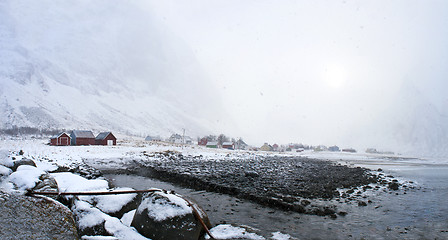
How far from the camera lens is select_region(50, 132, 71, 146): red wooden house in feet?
190

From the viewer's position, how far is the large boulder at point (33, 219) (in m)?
3.62

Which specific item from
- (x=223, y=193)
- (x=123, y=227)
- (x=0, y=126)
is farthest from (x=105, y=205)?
(x=0, y=126)

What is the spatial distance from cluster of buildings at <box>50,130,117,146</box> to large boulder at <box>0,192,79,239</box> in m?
65.0

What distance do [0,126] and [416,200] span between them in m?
192

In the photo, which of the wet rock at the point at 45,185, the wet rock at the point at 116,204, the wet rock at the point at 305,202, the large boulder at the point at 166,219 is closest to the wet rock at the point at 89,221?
the large boulder at the point at 166,219

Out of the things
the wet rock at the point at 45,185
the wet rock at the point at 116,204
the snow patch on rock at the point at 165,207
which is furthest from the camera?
the wet rock at the point at 45,185

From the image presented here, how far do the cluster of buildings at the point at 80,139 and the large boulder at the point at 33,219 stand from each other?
2561 inches

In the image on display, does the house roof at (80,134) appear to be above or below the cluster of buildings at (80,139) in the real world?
above

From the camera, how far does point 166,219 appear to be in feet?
18.1

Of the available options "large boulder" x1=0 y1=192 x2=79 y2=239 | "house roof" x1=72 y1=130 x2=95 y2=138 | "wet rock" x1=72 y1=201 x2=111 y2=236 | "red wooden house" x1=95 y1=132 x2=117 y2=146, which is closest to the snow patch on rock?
"wet rock" x1=72 y1=201 x2=111 y2=236

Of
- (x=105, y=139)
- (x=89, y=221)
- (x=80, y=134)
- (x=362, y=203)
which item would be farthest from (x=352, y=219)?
(x=80, y=134)

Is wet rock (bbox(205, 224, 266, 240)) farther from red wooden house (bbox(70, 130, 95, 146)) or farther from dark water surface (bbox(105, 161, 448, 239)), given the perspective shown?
red wooden house (bbox(70, 130, 95, 146))

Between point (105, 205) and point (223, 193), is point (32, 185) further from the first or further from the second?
point (223, 193)

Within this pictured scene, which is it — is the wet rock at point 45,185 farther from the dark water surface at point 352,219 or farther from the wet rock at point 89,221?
the dark water surface at point 352,219
